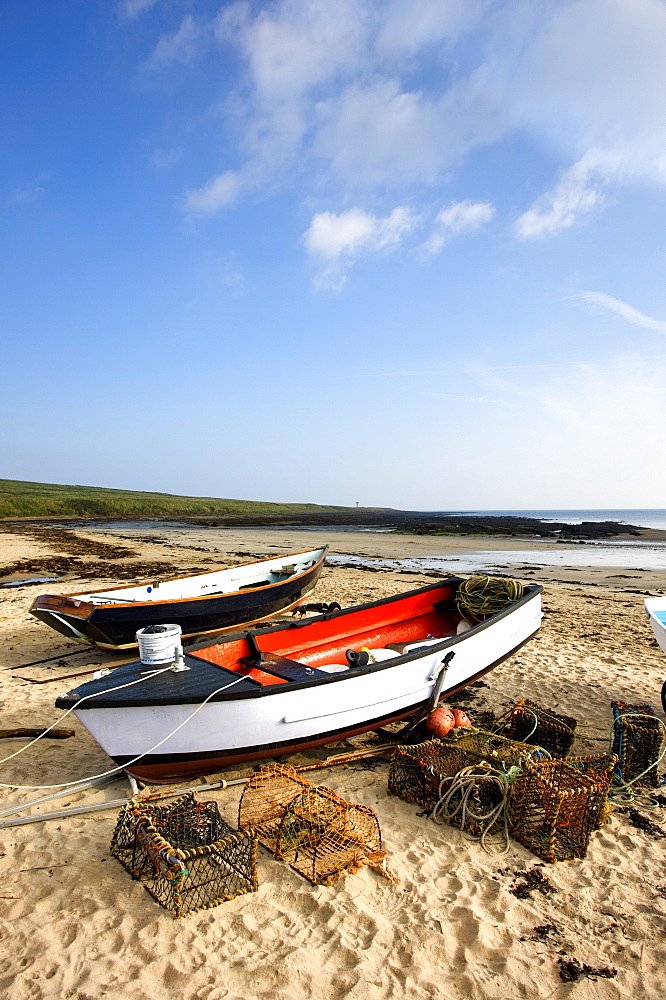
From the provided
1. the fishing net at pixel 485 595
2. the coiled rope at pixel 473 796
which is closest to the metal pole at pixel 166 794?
the coiled rope at pixel 473 796

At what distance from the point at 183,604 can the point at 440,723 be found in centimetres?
536

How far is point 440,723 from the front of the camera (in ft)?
19.8

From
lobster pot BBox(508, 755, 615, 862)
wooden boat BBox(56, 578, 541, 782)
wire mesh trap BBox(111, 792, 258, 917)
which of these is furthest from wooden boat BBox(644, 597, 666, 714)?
wire mesh trap BBox(111, 792, 258, 917)

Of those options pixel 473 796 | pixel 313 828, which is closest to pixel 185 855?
pixel 313 828

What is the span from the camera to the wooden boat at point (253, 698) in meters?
4.75

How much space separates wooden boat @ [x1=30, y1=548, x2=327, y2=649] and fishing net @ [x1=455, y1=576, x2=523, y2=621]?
396 centimetres

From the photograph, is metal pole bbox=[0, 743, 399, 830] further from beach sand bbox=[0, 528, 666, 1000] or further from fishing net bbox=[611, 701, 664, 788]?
fishing net bbox=[611, 701, 664, 788]

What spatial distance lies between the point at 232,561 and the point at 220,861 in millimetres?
19686

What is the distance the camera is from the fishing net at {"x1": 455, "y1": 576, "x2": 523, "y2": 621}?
872 centimetres

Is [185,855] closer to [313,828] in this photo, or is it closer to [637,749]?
[313,828]

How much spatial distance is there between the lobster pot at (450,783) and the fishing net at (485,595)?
3.89 metres

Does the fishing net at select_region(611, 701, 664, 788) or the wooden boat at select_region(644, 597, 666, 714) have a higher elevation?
the wooden boat at select_region(644, 597, 666, 714)

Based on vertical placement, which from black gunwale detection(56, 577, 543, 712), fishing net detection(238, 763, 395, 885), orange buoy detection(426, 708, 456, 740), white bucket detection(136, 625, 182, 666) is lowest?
fishing net detection(238, 763, 395, 885)

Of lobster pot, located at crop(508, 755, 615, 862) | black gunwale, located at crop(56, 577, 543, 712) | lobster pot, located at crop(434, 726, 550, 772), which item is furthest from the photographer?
lobster pot, located at crop(434, 726, 550, 772)
